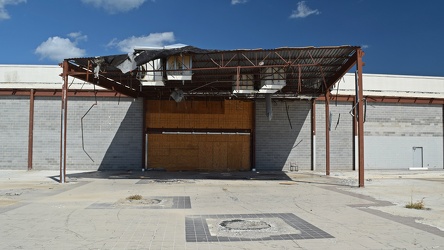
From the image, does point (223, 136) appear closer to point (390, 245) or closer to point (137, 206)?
point (137, 206)

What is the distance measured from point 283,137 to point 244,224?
1966 centimetres

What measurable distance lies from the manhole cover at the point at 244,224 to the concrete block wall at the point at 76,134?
19.1 metres

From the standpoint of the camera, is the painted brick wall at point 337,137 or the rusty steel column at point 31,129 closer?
the rusty steel column at point 31,129

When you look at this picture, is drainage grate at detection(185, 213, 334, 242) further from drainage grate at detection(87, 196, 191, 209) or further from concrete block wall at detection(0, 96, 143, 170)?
concrete block wall at detection(0, 96, 143, 170)

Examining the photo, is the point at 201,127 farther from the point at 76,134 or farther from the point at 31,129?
the point at 31,129

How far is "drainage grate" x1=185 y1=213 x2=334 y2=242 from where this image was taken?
298 inches

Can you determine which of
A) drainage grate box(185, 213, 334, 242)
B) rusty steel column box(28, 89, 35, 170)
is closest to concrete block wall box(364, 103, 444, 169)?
drainage grate box(185, 213, 334, 242)

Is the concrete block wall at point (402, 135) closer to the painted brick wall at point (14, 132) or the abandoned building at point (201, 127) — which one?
the abandoned building at point (201, 127)

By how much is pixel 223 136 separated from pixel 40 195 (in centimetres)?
1547

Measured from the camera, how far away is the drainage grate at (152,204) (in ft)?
37.3

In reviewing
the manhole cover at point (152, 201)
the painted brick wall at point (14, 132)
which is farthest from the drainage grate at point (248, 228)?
the painted brick wall at point (14, 132)

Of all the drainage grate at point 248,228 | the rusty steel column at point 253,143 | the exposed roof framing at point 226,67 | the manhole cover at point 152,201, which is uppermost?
the exposed roof framing at point 226,67

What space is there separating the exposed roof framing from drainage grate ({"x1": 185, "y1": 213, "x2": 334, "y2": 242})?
9.60 m

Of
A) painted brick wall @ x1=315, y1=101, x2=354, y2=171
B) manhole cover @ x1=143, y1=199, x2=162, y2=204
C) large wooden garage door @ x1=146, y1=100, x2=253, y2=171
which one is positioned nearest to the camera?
manhole cover @ x1=143, y1=199, x2=162, y2=204
